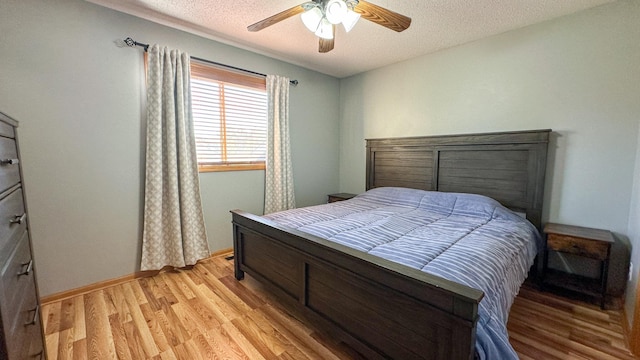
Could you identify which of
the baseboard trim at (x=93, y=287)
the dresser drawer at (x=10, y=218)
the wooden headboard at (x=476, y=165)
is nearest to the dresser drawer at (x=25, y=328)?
the dresser drawer at (x=10, y=218)

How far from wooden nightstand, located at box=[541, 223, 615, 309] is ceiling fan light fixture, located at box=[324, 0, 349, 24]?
238 cm

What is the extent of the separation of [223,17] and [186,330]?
101 inches

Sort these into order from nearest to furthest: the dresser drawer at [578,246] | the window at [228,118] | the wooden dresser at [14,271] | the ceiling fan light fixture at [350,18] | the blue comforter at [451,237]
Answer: the wooden dresser at [14,271], the blue comforter at [451,237], the ceiling fan light fixture at [350,18], the dresser drawer at [578,246], the window at [228,118]

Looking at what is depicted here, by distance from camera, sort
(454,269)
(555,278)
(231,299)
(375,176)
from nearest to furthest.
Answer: (454,269)
(231,299)
(555,278)
(375,176)

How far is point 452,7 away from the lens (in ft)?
7.14

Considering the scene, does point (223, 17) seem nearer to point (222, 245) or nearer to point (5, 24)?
point (5, 24)

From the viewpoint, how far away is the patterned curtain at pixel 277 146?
3.30m

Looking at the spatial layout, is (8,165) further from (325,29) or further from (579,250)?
(579,250)

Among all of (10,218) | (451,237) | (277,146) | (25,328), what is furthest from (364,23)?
(25,328)

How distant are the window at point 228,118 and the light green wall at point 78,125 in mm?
301

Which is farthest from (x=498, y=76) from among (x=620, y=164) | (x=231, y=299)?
(x=231, y=299)

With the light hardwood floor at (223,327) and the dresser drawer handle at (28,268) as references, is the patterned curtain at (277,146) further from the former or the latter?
the dresser drawer handle at (28,268)

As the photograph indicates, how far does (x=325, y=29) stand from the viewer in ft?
6.26

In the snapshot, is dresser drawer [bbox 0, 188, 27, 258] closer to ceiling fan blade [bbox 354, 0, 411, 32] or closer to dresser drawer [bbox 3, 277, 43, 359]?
dresser drawer [bbox 3, 277, 43, 359]
